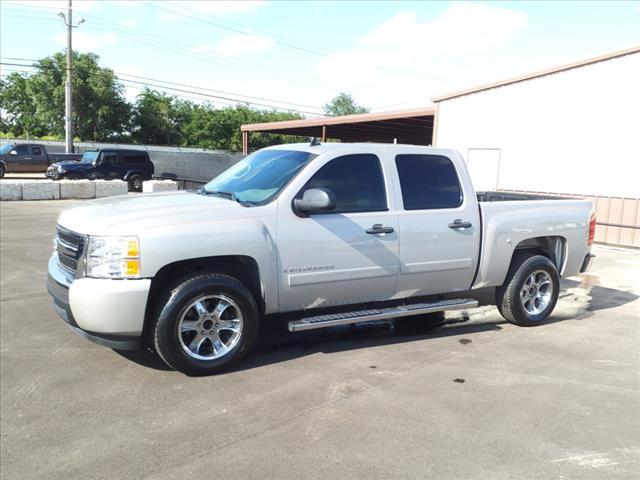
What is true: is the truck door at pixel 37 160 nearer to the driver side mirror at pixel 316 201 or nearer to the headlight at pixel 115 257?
the headlight at pixel 115 257

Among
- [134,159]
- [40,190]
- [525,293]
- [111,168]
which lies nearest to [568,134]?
[525,293]

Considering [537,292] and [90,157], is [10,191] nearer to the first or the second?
[90,157]

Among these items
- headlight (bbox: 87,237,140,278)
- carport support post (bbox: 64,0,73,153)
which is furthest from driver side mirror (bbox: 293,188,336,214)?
carport support post (bbox: 64,0,73,153)

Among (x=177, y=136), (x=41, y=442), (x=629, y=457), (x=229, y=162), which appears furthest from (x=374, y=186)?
(x=177, y=136)

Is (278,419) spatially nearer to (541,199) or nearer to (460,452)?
(460,452)

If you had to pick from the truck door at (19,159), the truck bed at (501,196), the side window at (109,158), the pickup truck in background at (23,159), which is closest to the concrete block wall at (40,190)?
the side window at (109,158)

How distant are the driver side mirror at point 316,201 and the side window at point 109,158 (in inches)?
902

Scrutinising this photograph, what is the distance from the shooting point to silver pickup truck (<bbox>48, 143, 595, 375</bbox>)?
416cm

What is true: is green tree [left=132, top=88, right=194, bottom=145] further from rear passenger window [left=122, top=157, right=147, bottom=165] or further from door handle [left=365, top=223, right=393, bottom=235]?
door handle [left=365, top=223, right=393, bottom=235]

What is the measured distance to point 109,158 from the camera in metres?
25.3

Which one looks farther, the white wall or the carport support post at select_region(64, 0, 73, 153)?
the carport support post at select_region(64, 0, 73, 153)

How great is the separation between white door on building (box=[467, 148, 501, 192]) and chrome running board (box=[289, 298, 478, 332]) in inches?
433

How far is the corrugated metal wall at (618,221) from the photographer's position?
501 inches

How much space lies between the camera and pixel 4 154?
28125mm
